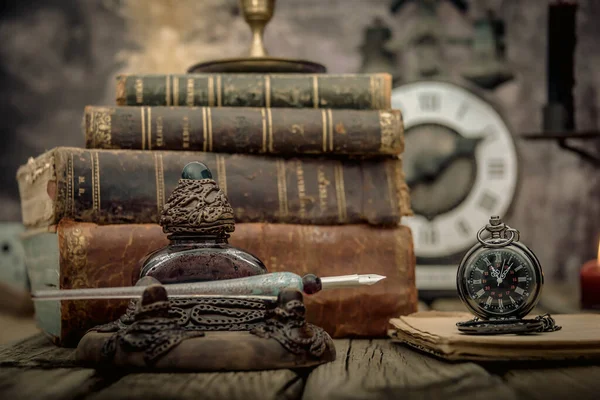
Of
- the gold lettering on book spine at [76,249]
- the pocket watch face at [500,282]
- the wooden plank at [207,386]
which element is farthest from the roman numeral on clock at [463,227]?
the wooden plank at [207,386]

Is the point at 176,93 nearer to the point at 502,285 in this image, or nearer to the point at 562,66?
the point at 502,285

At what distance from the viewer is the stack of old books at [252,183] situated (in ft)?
5.82

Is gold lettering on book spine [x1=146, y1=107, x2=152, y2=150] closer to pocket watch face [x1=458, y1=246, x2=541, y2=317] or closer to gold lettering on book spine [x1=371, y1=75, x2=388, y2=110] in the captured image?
gold lettering on book spine [x1=371, y1=75, x2=388, y2=110]

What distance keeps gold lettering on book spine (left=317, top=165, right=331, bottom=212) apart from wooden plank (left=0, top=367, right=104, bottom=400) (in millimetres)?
733

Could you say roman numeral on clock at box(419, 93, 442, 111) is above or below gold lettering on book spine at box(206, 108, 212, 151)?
above

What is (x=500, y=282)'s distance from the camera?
4.88 ft

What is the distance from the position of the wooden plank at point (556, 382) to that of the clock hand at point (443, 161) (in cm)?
168

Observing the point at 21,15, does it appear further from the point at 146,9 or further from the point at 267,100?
the point at 267,100

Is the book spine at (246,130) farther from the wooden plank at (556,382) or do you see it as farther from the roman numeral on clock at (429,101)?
the roman numeral on clock at (429,101)

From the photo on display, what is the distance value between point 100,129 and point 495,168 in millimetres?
1710

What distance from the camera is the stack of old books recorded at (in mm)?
1773

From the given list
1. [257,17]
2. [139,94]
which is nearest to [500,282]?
[139,94]

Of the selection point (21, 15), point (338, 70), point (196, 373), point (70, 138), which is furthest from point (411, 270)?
point (21, 15)

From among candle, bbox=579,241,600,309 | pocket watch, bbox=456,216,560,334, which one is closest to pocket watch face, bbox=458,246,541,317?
pocket watch, bbox=456,216,560,334
